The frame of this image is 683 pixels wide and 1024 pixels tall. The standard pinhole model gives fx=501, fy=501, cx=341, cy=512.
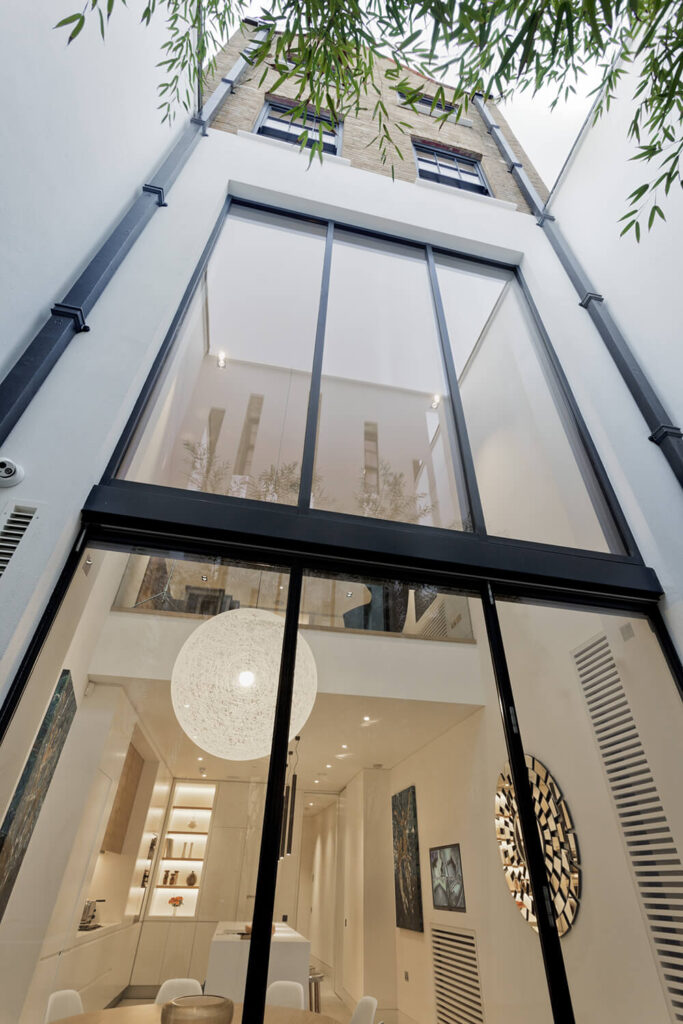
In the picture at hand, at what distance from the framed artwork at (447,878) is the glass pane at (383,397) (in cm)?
147

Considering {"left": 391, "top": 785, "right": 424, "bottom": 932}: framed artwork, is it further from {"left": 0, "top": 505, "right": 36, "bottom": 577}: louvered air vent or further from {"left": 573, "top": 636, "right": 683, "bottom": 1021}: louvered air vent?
{"left": 0, "top": 505, "right": 36, "bottom": 577}: louvered air vent

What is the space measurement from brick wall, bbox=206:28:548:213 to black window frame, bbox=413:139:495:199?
71 mm

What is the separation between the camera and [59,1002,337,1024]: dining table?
1.39m

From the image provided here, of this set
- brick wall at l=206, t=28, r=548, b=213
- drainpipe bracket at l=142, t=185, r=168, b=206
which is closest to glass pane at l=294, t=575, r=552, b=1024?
drainpipe bracket at l=142, t=185, r=168, b=206

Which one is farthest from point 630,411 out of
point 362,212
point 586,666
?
point 362,212

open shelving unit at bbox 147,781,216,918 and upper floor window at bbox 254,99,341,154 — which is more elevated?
upper floor window at bbox 254,99,341,154

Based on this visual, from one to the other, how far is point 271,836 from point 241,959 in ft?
1.09

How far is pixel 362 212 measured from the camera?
14.8 ft

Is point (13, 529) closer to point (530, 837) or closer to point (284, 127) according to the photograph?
point (530, 837)

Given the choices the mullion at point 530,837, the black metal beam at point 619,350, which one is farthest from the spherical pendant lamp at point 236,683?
the black metal beam at point 619,350

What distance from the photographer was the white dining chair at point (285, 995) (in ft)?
5.05

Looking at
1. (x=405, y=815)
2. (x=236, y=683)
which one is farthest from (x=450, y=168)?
(x=405, y=815)

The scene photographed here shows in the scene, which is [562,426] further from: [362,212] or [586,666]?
[362,212]

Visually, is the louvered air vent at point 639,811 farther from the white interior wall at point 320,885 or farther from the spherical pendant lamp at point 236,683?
the spherical pendant lamp at point 236,683
